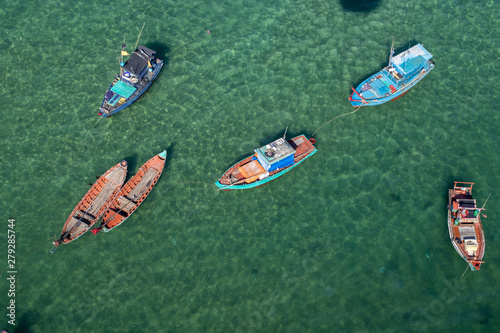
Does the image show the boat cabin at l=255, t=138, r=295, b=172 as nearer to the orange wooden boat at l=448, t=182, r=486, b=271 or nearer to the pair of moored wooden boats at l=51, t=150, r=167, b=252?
the pair of moored wooden boats at l=51, t=150, r=167, b=252

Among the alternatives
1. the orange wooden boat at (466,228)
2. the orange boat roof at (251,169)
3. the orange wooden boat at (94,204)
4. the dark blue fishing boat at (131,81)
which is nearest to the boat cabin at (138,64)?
the dark blue fishing boat at (131,81)

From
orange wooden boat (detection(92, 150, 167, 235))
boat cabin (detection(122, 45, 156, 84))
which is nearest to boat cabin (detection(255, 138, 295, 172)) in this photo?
orange wooden boat (detection(92, 150, 167, 235))

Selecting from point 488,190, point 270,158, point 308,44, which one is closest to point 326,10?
point 308,44

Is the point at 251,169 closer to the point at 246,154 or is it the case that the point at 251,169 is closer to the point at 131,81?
the point at 246,154

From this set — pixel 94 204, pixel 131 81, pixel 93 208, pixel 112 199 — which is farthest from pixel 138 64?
pixel 93 208

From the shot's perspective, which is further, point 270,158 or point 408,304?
point 270,158

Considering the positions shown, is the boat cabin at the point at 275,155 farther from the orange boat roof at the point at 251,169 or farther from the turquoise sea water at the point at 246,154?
the turquoise sea water at the point at 246,154

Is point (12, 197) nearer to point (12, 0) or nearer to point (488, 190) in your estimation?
point (12, 0)
